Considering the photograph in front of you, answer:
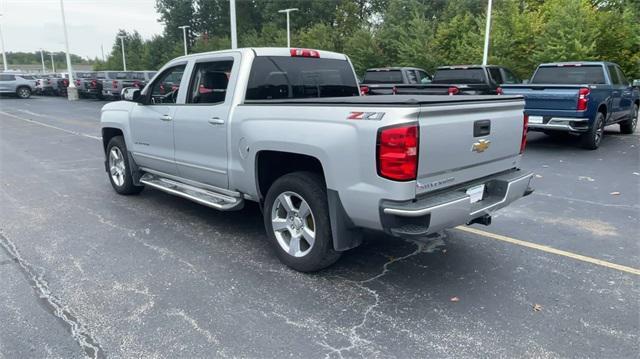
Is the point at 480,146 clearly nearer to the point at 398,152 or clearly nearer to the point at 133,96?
the point at 398,152

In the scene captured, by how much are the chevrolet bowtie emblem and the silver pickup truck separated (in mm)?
16

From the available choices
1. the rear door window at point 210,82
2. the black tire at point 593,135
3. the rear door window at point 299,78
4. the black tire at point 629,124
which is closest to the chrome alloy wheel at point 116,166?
the rear door window at point 210,82

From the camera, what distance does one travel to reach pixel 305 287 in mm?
3869

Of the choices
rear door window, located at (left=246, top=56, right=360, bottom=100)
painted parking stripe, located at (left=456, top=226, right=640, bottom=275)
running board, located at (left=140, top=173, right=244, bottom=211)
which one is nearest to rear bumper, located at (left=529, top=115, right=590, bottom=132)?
painted parking stripe, located at (left=456, top=226, right=640, bottom=275)

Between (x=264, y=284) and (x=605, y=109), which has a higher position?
(x=605, y=109)

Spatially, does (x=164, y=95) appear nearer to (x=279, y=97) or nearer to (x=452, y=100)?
(x=279, y=97)

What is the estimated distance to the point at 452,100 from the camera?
12.0 feet

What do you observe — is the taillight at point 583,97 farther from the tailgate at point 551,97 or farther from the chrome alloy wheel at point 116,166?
the chrome alloy wheel at point 116,166

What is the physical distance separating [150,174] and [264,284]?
320 centimetres

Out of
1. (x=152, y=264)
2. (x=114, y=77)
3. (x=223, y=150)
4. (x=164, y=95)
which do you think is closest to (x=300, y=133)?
(x=223, y=150)

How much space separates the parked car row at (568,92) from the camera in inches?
380

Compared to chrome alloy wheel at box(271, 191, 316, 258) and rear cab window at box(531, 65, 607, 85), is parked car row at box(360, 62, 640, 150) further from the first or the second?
chrome alloy wheel at box(271, 191, 316, 258)

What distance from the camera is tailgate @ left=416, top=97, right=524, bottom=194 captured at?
3398 millimetres

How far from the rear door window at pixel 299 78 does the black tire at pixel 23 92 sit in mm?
36569
